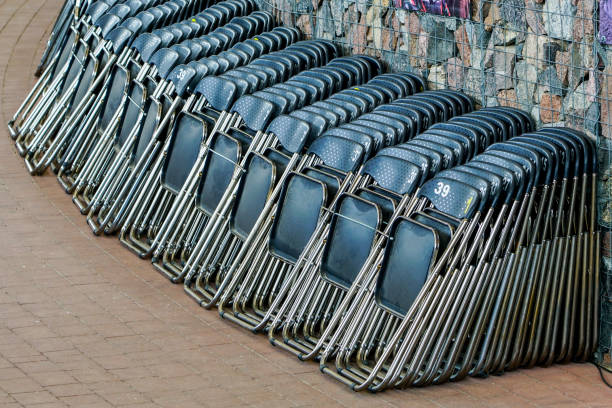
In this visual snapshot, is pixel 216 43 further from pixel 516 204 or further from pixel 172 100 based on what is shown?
pixel 516 204

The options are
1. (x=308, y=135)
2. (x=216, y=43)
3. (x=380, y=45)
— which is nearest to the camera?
(x=308, y=135)

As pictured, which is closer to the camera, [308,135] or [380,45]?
[308,135]

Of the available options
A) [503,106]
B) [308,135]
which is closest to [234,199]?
[308,135]

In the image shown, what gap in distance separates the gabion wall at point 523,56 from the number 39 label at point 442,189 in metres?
1.12

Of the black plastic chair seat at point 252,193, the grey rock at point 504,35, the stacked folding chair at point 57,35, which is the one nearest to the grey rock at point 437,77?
the grey rock at point 504,35

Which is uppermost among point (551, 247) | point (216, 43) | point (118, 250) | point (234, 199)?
point (216, 43)

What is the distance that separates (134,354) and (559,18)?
3478 mm

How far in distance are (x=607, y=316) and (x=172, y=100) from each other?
12.7 feet

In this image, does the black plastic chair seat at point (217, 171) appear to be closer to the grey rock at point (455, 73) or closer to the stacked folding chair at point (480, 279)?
the stacked folding chair at point (480, 279)

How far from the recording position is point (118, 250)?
7.59 metres

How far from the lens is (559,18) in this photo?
6.42 metres

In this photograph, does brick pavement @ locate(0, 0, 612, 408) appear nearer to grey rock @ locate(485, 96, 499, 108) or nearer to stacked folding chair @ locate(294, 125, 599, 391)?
stacked folding chair @ locate(294, 125, 599, 391)

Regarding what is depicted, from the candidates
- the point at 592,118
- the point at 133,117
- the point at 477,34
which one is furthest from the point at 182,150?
the point at 592,118

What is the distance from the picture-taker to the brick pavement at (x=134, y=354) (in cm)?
546
